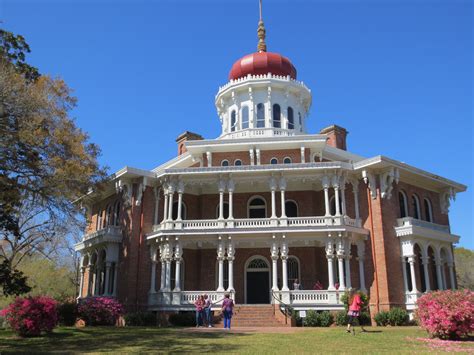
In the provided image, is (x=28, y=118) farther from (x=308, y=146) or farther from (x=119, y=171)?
(x=308, y=146)

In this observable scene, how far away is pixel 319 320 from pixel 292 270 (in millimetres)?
5240

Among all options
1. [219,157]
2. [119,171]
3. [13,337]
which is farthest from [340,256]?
[13,337]

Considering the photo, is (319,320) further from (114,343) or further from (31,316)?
(31,316)

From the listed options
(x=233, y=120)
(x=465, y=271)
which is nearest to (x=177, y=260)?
(x=233, y=120)

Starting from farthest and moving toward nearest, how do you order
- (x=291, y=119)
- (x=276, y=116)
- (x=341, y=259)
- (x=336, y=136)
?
(x=336, y=136), (x=291, y=119), (x=276, y=116), (x=341, y=259)

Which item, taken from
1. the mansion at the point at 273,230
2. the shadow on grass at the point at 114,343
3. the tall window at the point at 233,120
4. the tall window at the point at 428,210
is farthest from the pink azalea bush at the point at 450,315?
the tall window at the point at 233,120

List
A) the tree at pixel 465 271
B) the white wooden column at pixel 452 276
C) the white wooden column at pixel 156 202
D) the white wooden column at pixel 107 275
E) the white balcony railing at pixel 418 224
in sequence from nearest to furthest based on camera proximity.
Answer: the white balcony railing at pixel 418 224, the white wooden column at pixel 107 275, the white wooden column at pixel 156 202, the white wooden column at pixel 452 276, the tree at pixel 465 271

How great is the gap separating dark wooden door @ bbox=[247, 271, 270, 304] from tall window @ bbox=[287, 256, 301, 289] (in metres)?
1.39

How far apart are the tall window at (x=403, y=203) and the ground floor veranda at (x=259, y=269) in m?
4.01

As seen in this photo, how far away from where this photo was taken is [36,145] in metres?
17.9

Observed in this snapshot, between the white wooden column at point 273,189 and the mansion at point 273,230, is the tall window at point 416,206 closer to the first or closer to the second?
the mansion at point 273,230

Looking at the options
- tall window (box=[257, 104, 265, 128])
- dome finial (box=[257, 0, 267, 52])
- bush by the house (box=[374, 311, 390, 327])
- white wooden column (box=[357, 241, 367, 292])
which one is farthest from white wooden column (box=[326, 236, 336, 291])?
dome finial (box=[257, 0, 267, 52])

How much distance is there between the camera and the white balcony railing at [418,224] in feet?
88.3

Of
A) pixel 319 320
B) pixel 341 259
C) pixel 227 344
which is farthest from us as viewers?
pixel 341 259
